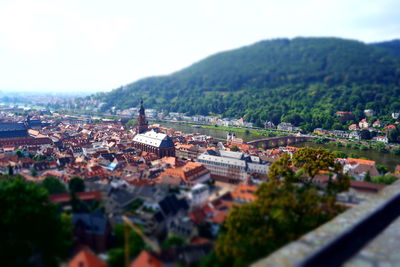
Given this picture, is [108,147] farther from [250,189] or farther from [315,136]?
[315,136]

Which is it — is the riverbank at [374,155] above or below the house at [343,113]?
below

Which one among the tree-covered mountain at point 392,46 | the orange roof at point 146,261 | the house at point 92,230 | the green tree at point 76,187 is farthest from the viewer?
the tree-covered mountain at point 392,46

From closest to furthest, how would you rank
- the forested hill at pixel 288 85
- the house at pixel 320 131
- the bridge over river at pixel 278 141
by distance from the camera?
the bridge over river at pixel 278 141
the house at pixel 320 131
the forested hill at pixel 288 85

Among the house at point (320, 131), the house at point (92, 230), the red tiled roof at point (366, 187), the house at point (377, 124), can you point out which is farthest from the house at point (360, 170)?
the house at point (377, 124)

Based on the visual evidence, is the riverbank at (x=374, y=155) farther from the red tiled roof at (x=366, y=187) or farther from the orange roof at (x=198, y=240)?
the orange roof at (x=198, y=240)

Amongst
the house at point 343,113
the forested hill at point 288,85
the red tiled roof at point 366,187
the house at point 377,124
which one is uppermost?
the forested hill at point 288,85

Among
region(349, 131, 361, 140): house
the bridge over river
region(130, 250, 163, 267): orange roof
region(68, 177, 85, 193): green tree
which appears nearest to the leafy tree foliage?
region(130, 250, 163, 267): orange roof

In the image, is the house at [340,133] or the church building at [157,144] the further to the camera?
the house at [340,133]
